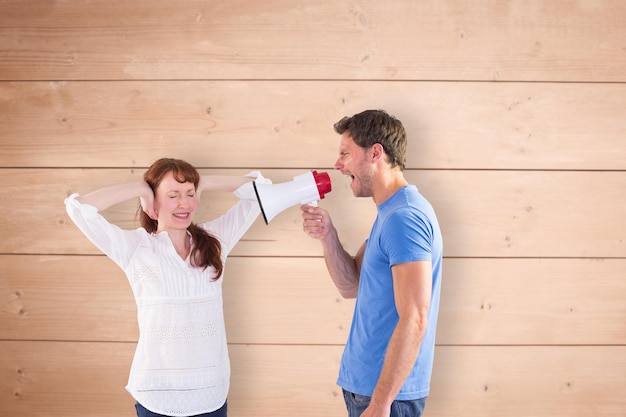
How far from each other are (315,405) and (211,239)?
58 cm

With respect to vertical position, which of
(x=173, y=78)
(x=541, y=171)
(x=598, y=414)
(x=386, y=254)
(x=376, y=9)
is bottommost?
(x=598, y=414)

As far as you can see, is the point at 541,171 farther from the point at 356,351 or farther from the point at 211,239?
the point at 211,239

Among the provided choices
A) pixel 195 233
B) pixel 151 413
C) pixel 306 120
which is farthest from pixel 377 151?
pixel 151 413

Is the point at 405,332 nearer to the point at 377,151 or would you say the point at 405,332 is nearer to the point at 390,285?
the point at 390,285

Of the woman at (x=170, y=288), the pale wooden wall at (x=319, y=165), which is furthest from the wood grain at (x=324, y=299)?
the woman at (x=170, y=288)

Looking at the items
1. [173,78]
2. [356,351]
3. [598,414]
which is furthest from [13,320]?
[598,414]

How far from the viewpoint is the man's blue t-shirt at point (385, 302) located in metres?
1.28

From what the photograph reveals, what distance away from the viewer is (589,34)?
5.51 ft

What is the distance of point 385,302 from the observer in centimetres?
132

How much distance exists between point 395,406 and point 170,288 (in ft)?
1.85

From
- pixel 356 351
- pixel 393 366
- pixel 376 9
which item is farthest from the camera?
pixel 376 9

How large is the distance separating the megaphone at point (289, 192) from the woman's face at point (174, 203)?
16cm

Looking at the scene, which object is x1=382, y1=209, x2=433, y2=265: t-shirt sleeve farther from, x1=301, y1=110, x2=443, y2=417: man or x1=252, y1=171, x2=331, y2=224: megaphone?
x1=252, y1=171, x2=331, y2=224: megaphone

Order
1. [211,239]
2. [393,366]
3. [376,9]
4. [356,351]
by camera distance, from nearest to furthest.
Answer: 1. [393,366]
2. [356,351]
3. [211,239]
4. [376,9]
